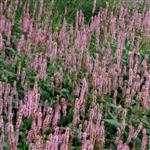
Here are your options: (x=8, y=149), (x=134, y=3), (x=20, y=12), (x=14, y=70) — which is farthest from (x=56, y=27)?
(x=8, y=149)

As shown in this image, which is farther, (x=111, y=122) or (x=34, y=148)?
(x=111, y=122)

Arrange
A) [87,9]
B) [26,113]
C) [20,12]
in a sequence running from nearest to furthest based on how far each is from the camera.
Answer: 1. [26,113]
2. [20,12]
3. [87,9]

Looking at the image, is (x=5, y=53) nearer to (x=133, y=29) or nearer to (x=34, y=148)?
(x=133, y=29)

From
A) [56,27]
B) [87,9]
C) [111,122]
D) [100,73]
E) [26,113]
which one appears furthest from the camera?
[87,9]

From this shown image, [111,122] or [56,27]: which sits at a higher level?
[56,27]

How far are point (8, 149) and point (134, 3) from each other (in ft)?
19.5

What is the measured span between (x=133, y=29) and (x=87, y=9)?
5.71 feet

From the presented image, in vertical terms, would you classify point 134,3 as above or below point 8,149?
above

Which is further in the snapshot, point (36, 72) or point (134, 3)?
point (134, 3)

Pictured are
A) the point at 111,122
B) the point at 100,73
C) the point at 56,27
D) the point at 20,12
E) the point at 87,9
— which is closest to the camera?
the point at 111,122

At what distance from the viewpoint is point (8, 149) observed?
3719 millimetres

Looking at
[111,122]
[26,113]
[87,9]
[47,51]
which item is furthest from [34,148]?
[87,9]

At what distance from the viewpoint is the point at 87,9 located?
29.0 ft

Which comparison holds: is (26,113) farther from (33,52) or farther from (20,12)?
(20,12)
